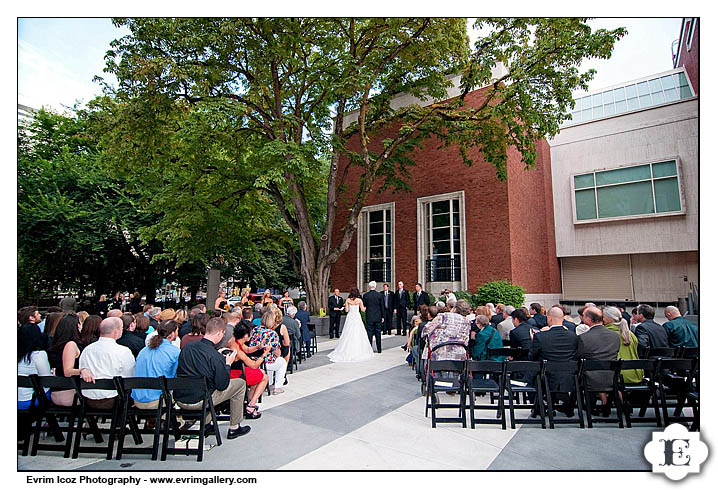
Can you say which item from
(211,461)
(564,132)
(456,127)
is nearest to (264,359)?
(211,461)

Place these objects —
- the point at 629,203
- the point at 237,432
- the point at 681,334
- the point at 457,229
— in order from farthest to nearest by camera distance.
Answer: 1. the point at 629,203
2. the point at 457,229
3. the point at 681,334
4. the point at 237,432

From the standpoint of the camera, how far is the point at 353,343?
29.2 feet

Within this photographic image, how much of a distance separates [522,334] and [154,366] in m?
4.99

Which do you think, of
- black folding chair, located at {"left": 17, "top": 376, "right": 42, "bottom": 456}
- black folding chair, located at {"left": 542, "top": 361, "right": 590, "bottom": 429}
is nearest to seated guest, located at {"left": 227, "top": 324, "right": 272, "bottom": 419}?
black folding chair, located at {"left": 17, "top": 376, "right": 42, "bottom": 456}

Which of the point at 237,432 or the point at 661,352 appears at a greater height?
the point at 661,352

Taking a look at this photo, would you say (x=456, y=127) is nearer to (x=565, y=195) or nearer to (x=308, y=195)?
(x=308, y=195)

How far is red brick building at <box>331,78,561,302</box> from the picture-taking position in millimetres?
15141

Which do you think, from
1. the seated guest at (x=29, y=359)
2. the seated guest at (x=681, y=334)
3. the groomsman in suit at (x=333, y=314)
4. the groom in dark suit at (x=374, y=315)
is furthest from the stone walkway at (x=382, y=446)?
the groomsman in suit at (x=333, y=314)

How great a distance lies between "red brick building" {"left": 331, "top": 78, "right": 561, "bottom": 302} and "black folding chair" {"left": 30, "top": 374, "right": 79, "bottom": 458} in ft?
44.1


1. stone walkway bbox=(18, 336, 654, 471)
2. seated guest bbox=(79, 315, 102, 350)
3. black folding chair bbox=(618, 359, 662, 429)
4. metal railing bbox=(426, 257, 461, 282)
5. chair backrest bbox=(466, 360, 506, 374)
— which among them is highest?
metal railing bbox=(426, 257, 461, 282)

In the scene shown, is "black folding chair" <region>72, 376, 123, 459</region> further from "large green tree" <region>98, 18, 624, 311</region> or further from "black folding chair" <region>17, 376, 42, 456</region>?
"large green tree" <region>98, 18, 624, 311</region>

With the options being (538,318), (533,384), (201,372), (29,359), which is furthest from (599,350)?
(29,359)

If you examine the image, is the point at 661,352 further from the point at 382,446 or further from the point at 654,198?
the point at 654,198

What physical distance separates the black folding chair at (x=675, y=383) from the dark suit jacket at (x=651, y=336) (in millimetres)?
473
